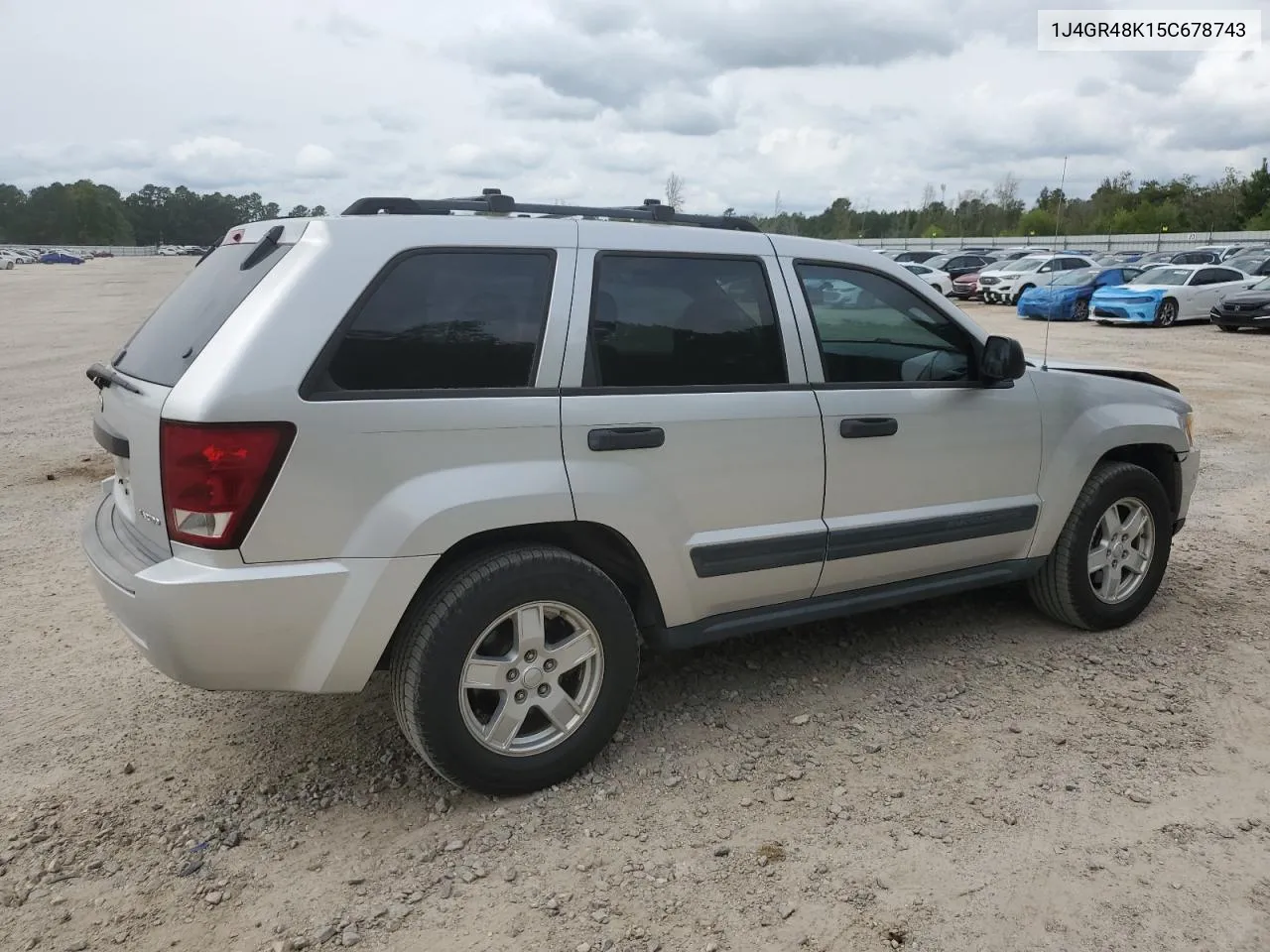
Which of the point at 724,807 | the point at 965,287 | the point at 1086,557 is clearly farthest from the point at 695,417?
the point at 965,287

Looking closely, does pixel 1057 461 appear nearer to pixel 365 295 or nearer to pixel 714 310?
pixel 714 310

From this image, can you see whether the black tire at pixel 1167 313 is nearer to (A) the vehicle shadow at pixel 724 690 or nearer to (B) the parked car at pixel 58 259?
(A) the vehicle shadow at pixel 724 690

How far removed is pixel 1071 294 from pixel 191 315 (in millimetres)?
24625

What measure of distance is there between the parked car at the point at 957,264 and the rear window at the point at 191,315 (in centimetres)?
3205

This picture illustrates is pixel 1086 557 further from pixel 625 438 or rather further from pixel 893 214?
pixel 893 214

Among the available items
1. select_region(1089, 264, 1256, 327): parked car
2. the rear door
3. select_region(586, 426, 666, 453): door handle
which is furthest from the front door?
select_region(1089, 264, 1256, 327): parked car

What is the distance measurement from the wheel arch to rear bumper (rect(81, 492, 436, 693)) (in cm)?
12

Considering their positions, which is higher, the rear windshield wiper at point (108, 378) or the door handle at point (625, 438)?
the rear windshield wiper at point (108, 378)

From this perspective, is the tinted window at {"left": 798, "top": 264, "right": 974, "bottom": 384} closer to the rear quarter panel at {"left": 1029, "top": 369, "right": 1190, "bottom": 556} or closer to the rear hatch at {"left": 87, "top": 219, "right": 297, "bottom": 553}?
the rear quarter panel at {"left": 1029, "top": 369, "right": 1190, "bottom": 556}

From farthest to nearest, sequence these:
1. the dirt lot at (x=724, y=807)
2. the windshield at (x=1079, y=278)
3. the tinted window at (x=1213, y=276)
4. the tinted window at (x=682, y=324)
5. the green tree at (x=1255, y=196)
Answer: the green tree at (x=1255, y=196) < the windshield at (x=1079, y=278) < the tinted window at (x=1213, y=276) < the tinted window at (x=682, y=324) < the dirt lot at (x=724, y=807)

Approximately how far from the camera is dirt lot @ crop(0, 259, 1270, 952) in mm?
2652

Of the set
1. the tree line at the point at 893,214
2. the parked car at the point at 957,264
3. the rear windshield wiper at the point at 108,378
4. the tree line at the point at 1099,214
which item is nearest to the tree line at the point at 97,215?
the tree line at the point at 893,214

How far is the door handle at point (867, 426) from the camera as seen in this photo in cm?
369

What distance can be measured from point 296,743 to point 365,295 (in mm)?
1725
